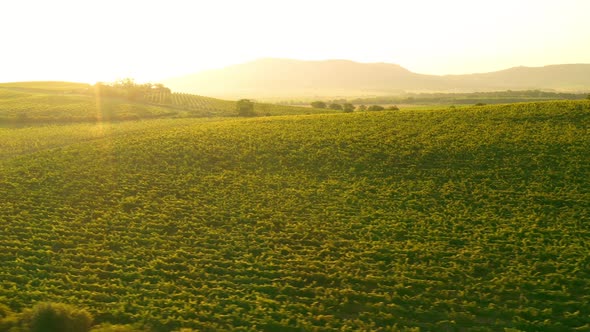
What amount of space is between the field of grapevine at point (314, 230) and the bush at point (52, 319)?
2907 mm

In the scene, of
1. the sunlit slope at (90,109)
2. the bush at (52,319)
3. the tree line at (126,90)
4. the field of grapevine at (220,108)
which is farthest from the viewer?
the tree line at (126,90)

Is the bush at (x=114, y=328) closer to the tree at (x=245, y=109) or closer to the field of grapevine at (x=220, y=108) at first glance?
the field of grapevine at (x=220, y=108)

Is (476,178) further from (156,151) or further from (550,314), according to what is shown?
(156,151)

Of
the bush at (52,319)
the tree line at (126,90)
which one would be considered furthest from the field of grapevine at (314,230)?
the tree line at (126,90)

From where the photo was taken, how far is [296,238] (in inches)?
1078

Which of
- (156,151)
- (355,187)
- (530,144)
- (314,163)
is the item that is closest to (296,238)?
(355,187)

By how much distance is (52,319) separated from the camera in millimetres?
14820

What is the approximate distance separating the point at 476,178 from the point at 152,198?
90.9ft

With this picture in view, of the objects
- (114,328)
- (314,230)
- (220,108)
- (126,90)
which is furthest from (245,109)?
(114,328)

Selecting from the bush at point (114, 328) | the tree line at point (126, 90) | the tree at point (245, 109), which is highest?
the tree line at point (126, 90)

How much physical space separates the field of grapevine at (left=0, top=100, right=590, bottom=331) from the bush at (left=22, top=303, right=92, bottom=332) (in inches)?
114

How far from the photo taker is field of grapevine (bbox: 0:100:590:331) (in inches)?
776

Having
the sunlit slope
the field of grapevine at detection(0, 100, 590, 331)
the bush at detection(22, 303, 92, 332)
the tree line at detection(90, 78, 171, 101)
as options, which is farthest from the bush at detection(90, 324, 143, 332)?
the tree line at detection(90, 78, 171, 101)

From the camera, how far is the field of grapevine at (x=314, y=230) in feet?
64.7
